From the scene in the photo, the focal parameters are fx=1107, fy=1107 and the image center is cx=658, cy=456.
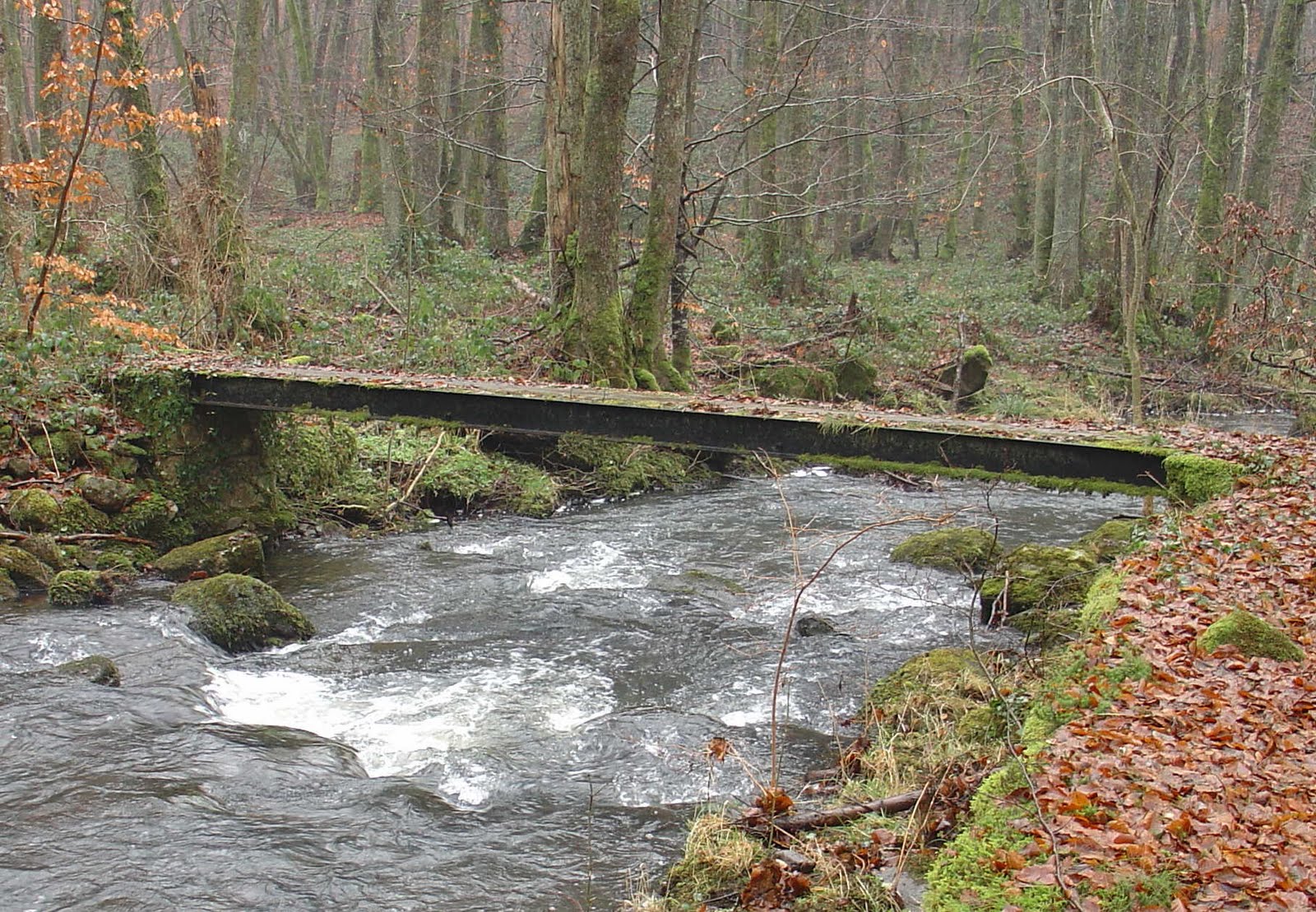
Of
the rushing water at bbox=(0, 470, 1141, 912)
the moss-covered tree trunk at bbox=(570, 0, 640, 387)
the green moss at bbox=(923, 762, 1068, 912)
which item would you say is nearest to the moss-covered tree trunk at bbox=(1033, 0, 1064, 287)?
the moss-covered tree trunk at bbox=(570, 0, 640, 387)

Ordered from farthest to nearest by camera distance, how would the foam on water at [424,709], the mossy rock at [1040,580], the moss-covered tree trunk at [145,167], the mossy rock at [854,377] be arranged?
the mossy rock at [854,377] → the moss-covered tree trunk at [145,167] → the mossy rock at [1040,580] → the foam on water at [424,709]

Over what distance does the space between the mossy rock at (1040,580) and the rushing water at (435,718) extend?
42 centimetres

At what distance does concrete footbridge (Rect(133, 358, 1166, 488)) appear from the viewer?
8148 mm

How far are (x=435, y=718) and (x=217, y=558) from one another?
3.89 metres

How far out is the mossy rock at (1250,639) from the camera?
527cm

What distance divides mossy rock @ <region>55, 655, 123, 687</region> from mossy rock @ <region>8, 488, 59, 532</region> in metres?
2.78

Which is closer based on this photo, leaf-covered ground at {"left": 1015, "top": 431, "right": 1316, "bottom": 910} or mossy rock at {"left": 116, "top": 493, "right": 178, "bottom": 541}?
leaf-covered ground at {"left": 1015, "top": 431, "right": 1316, "bottom": 910}

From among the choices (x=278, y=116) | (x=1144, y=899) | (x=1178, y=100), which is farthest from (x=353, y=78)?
(x=1144, y=899)

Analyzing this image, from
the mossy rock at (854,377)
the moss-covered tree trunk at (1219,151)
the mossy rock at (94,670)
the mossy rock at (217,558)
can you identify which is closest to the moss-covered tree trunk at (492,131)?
the mossy rock at (854,377)

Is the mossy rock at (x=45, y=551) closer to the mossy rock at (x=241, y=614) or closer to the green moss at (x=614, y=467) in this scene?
the mossy rock at (x=241, y=614)

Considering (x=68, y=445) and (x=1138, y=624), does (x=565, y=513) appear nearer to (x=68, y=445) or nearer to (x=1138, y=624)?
(x=68, y=445)

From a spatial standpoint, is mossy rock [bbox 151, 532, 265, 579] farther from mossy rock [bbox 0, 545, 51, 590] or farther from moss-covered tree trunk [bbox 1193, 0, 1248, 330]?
moss-covered tree trunk [bbox 1193, 0, 1248, 330]

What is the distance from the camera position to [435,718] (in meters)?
7.33

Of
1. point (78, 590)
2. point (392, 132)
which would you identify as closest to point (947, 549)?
point (78, 590)
